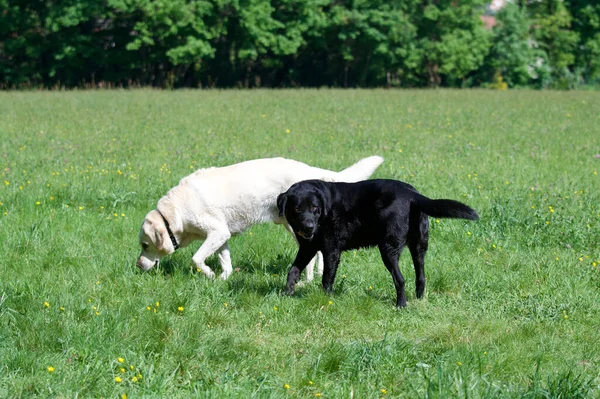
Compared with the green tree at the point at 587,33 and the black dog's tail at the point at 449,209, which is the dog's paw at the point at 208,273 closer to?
the black dog's tail at the point at 449,209

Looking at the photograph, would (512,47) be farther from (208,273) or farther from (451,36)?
(208,273)

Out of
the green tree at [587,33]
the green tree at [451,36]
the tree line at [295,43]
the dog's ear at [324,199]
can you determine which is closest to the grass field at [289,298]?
the dog's ear at [324,199]

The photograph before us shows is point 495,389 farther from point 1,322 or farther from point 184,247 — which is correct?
point 184,247

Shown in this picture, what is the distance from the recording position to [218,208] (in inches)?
261

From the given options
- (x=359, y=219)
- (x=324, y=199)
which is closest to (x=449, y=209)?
(x=359, y=219)

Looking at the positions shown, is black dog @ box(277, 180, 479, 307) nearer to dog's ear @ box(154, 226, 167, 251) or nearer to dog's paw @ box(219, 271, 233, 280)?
dog's paw @ box(219, 271, 233, 280)

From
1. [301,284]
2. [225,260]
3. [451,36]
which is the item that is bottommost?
[301,284]

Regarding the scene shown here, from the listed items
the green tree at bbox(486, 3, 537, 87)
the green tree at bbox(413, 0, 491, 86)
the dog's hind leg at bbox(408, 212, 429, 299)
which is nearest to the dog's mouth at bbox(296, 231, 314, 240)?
the dog's hind leg at bbox(408, 212, 429, 299)

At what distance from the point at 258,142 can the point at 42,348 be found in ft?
30.8

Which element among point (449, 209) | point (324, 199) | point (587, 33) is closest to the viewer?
point (449, 209)

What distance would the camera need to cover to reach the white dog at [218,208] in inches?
256

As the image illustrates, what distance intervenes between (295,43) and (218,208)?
38.6 metres

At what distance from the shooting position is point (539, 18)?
2149 inches

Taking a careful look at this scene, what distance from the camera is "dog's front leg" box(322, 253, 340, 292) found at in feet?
18.8
